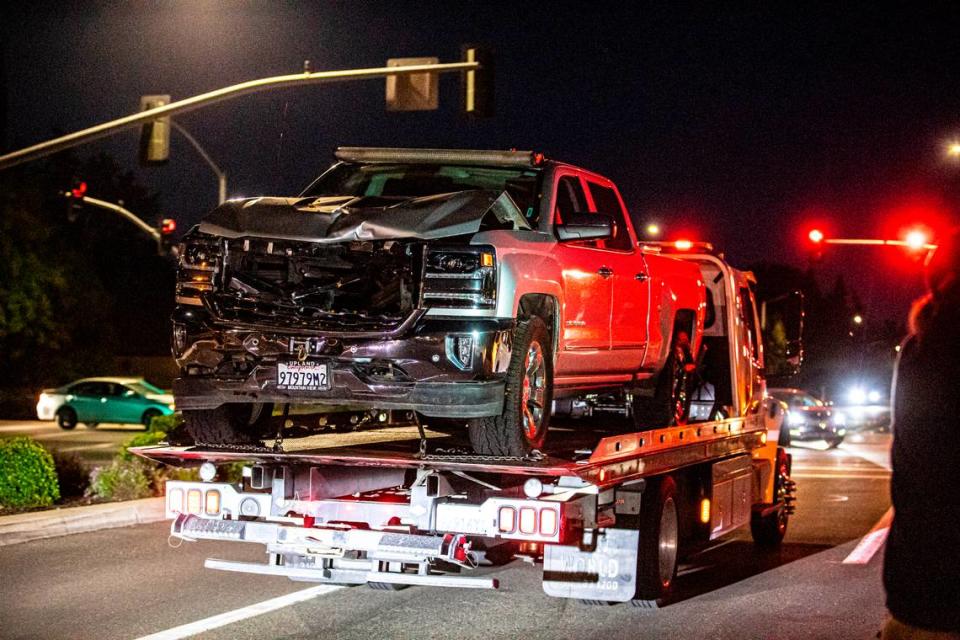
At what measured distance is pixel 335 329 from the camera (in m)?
7.25

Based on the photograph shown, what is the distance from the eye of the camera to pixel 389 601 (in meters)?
9.09

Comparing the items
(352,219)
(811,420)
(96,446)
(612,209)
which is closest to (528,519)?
(352,219)

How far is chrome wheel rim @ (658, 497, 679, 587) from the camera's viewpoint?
29.2 ft

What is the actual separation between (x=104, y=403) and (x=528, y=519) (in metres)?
28.2

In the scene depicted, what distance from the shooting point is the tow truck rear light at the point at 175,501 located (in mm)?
8148

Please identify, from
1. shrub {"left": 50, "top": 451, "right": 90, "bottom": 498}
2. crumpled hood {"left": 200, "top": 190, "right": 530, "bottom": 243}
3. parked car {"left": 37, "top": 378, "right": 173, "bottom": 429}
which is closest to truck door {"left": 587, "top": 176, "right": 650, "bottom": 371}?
crumpled hood {"left": 200, "top": 190, "right": 530, "bottom": 243}

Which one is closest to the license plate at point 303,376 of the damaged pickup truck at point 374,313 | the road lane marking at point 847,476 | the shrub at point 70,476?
the damaged pickup truck at point 374,313

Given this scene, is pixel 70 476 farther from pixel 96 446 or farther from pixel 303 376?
pixel 96 446

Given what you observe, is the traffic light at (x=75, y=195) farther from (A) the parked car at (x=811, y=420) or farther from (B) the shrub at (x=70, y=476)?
(A) the parked car at (x=811, y=420)

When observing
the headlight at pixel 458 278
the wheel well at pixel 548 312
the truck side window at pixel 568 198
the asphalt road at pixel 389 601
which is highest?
the truck side window at pixel 568 198

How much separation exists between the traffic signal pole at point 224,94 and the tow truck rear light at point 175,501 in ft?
35.0

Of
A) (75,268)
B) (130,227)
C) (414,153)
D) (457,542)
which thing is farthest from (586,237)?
(130,227)

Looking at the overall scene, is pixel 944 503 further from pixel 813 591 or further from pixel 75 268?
pixel 75 268

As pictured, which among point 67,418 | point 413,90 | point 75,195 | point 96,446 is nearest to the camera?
point 413,90
